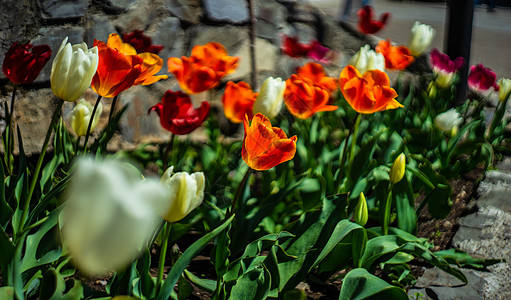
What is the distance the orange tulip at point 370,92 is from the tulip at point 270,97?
0.62ft

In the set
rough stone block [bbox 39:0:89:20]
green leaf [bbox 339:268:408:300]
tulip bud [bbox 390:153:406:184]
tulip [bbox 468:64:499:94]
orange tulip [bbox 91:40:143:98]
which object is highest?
orange tulip [bbox 91:40:143:98]

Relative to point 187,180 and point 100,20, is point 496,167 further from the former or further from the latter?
point 187,180

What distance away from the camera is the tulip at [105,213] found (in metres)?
0.32

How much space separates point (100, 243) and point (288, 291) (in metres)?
0.98

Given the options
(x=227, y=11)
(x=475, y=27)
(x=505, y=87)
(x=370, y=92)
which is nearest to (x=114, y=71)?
(x=370, y=92)

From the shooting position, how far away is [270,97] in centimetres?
158

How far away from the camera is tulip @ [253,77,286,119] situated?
158cm

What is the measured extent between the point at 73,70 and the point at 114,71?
15cm

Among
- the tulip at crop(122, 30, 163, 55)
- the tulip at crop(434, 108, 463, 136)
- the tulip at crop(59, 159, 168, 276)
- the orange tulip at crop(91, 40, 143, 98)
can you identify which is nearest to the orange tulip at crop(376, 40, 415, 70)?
the tulip at crop(434, 108, 463, 136)

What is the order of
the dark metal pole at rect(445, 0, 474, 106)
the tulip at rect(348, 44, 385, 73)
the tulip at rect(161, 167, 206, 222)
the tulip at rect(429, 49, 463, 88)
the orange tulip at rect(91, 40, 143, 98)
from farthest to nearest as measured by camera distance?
the dark metal pole at rect(445, 0, 474, 106)
the tulip at rect(429, 49, 463, 88)
the tulip at rect(348, 44, 385, 73)
the orange tulip at rect(91, 40, 143, 98)
the tulip at rect(161, 167, 206, 222)

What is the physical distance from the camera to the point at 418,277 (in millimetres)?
1735

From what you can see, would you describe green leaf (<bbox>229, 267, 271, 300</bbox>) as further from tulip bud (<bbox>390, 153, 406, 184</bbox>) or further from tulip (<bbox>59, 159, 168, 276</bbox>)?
tulip (<bbox>59, 159, 168, 276</bbox>)

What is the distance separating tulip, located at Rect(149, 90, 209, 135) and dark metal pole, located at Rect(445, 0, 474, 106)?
2.26 m

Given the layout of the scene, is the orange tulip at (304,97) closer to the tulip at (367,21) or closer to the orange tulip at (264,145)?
the orange tulip at (264,145)
